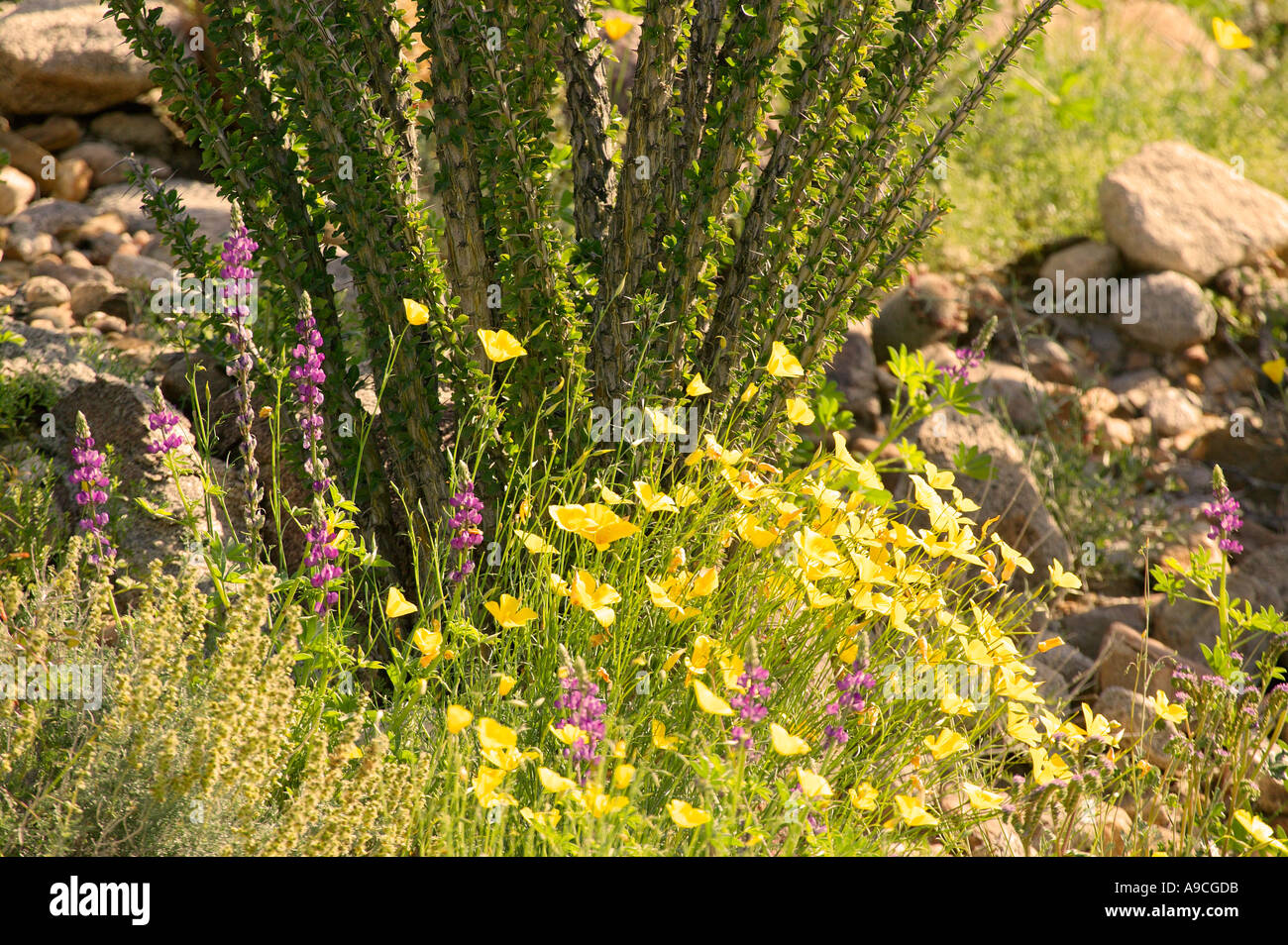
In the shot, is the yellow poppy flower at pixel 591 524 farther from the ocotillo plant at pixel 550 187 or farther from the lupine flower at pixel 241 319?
the lupine flower at pixel 241 319

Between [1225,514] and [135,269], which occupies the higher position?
[1225,514]

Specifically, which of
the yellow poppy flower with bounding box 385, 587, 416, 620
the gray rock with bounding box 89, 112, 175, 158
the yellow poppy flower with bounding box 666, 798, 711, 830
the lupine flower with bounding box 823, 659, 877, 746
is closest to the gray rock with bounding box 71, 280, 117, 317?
the gray rock with bounding box 89, 112, 175, 158

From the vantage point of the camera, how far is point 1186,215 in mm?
4879

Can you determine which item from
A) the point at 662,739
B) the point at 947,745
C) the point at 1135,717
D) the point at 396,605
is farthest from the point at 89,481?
the point at 1135,717

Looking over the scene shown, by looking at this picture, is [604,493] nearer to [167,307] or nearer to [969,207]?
[167,307]

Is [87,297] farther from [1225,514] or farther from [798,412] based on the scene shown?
[1225,514]

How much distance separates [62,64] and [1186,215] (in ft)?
17.0

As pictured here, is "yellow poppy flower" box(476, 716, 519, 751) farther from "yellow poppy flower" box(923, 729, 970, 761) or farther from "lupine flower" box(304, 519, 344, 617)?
"yellow poppy flower" box(923, 729, 970, 761)

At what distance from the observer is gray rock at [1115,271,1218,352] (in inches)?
183

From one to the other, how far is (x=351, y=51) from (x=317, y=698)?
1.41 meters

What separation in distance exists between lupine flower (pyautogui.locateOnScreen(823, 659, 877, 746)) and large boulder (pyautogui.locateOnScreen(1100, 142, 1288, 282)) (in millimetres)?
3406

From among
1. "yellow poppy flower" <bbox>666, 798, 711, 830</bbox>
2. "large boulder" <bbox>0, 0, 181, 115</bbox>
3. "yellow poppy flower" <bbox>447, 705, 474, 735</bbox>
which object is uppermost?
"large boulder" <bbox>0, 0, 181, 115</bbox>

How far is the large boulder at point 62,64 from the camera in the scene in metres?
4.78

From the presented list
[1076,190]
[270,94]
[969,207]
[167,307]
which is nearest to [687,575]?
[270,94]
